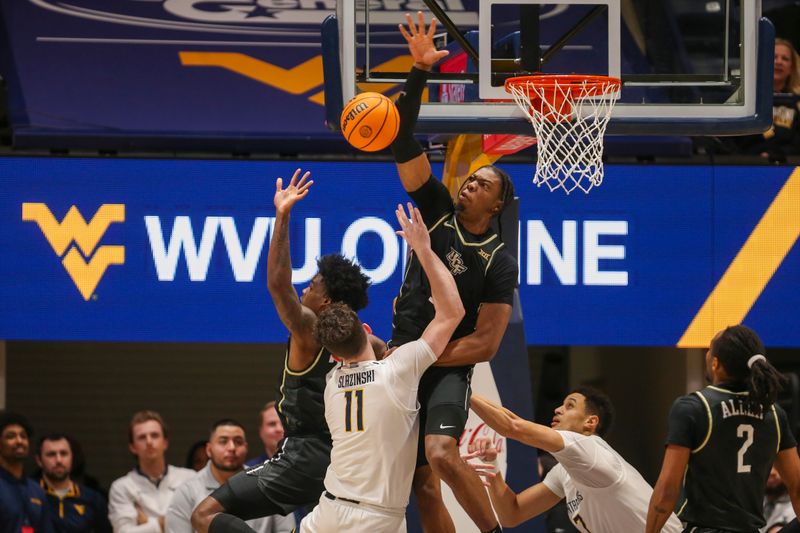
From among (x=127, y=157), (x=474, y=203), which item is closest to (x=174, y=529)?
(x=127, y=157)

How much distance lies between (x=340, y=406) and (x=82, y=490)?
15.3ft

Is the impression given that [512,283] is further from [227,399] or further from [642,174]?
[227,399]

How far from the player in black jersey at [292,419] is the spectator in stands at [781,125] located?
5241mm

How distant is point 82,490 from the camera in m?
10.4

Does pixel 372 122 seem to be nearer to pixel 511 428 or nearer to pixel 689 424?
pixel 511 428

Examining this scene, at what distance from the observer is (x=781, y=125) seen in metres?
11.1

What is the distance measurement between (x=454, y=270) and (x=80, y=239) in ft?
15.2

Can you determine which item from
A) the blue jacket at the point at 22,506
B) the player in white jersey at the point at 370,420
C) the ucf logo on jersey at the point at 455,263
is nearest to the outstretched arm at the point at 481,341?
the ucf logo on jersey at the point at 455,263

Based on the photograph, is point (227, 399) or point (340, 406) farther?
point (227, 399)

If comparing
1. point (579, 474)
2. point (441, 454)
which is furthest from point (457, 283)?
point (579, 474)

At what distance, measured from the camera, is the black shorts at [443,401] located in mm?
6664

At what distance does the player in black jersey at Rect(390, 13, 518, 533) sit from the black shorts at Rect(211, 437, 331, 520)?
1.80ft

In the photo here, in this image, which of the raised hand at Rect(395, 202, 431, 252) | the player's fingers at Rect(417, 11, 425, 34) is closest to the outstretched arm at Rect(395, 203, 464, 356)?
the raised hand at Rect(395, 202, 431, 252)

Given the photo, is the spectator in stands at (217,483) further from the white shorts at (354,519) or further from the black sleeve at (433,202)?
the black sleeve at (433,202)
